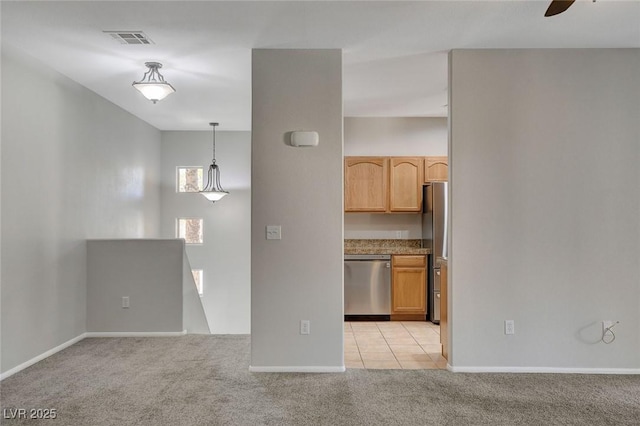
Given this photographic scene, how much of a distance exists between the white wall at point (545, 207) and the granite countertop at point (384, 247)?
2.19m

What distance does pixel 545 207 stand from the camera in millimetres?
3906

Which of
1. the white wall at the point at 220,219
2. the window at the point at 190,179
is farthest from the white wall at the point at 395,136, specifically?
the window at the point at 190,179

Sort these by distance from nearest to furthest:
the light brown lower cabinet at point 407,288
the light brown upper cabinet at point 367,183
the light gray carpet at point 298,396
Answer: the light gray carpet at point 298,396 → the light brown lower cabinet at point 407,288 → the light brown upper cabinet at point 367,183

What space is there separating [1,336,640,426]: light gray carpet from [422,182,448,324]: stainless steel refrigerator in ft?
6.86

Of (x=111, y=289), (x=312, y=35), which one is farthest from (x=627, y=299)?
(x=111, y=289)

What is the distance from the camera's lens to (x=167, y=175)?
7871mm

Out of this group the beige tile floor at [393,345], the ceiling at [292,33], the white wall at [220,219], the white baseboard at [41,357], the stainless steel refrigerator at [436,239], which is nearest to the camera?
the ceiling at [292,33]

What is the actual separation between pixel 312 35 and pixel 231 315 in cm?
546

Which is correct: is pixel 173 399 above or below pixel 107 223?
below

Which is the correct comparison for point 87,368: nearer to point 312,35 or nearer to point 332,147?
point 332,147

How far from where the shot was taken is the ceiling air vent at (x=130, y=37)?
140 inches

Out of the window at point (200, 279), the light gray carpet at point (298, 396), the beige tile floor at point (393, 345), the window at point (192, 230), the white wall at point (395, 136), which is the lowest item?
the beige tile floor at point (393, 345)

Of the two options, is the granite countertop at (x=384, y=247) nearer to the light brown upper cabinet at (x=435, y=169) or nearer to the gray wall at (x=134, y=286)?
the light brown upper cabinet at (x=435, y=169)

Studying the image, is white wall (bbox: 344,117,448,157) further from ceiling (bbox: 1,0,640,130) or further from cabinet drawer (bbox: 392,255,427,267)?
ceiling (bbox: 1,0,640,130)
